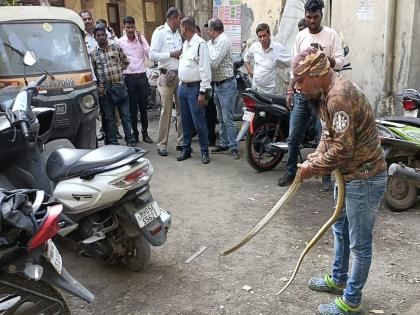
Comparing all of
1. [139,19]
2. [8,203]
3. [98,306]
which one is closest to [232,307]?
[98,306]

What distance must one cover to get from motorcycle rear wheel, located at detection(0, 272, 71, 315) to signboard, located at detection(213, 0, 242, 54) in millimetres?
6824

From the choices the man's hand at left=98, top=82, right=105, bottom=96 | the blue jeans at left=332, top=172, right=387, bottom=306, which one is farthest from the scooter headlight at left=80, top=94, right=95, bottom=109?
the blue jeans at left=332, top=172, right=387, bottom=306

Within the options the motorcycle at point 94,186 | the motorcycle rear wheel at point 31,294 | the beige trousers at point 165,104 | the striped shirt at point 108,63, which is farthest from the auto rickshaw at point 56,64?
the motorcycle rear wheel at point 31,294

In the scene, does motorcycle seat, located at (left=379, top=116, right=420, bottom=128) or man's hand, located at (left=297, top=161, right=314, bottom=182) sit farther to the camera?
motorcycle seat, located at (left=379, top=116, right=420, bottom=128)

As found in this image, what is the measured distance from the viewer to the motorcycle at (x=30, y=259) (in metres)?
2.16

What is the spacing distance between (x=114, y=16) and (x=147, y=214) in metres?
9.16

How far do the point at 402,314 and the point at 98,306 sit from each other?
6.39ft

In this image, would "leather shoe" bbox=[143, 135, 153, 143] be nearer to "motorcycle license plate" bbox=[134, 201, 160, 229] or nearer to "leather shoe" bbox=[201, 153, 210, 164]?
"leather shoe" bbox=[201, 153, 210, 164]

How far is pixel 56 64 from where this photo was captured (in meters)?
5.29

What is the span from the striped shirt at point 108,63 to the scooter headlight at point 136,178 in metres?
3.42

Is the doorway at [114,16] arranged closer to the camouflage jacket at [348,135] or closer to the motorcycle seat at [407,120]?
the motorcycle seat at [407,120]

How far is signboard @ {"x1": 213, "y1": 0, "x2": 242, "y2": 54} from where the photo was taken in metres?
8.52

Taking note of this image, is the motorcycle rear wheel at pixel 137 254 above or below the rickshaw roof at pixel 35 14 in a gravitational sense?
below

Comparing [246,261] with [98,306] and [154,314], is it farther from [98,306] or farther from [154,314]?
[98,306]
